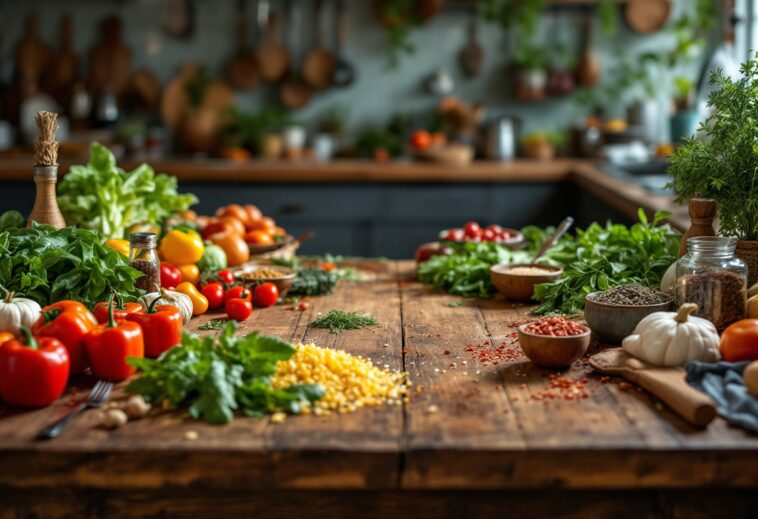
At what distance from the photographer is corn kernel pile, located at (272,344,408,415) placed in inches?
66.9

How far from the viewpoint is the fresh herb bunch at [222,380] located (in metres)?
1.64

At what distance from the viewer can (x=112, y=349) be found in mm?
1797

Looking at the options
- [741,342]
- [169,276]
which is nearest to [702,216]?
[741,342]

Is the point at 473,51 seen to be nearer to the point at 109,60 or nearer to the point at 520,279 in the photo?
the point at 109,60

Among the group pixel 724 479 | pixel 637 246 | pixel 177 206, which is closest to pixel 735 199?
pixel 637 246

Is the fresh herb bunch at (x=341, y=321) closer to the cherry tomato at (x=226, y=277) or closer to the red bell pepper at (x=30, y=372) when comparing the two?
the cherry tomato at (x=226, y=277)

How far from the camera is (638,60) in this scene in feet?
20.8

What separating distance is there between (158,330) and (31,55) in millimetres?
5148

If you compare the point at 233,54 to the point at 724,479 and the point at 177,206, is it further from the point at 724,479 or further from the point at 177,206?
the point at 724,479

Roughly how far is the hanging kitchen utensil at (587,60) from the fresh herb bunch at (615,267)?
12.9 ft

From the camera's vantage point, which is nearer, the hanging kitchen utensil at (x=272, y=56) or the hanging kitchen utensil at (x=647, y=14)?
the hanging kitchen utensil at (x=647, y=14)

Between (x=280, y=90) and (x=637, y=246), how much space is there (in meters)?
4.43

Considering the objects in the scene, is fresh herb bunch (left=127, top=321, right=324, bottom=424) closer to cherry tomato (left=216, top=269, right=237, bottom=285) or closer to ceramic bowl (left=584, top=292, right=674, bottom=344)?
ceramic bowl (left=584, top=292, right=674, bottom=344)

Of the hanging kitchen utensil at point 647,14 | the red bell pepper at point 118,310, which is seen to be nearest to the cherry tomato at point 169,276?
the red bell pepper at point 118,310
